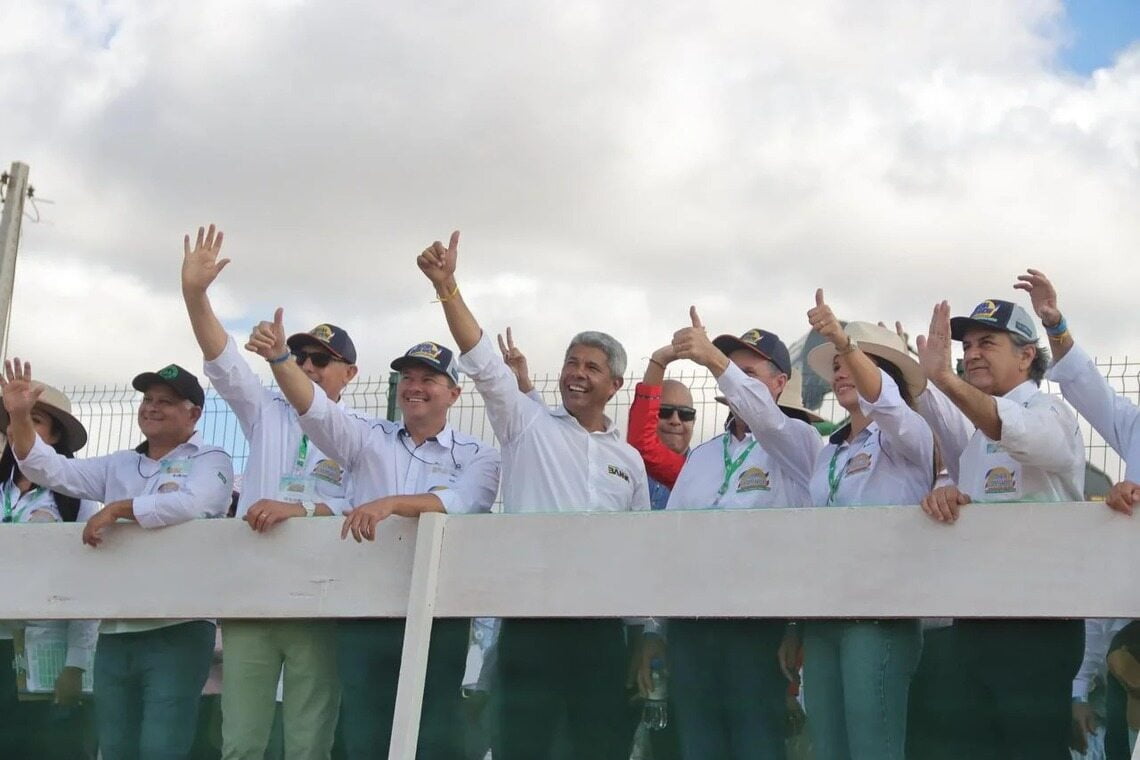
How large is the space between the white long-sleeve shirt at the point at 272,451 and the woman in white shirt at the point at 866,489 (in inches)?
68.8

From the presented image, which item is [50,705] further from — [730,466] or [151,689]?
[730,466]

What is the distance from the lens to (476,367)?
516 centimetres

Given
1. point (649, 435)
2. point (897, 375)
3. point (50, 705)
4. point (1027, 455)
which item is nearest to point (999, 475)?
point (1027, 455)

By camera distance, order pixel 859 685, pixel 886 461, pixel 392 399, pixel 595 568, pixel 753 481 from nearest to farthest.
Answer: pixel 859 685, pixel 595 568, pixel 886 461, pixel 753 481, pixel 392 399

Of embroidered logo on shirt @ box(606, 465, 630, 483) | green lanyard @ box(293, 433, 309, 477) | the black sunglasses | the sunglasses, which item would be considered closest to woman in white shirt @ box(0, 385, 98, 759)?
green lanyard @ box(293, 433, 309, 477)

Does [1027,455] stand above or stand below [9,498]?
above

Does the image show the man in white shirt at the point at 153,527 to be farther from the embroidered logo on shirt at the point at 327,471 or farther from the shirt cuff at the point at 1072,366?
the shirt cuff at the point at 1072,366

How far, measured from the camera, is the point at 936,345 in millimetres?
4363

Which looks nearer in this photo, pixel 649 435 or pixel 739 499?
pixel 739 499

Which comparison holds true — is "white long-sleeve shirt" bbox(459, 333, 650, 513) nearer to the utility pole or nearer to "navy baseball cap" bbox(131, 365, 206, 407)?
"navy baseball cap" bbox(131, 365, 206, 407)

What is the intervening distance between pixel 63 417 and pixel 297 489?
5.04ft

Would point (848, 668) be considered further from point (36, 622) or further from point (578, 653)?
point (36, 622)

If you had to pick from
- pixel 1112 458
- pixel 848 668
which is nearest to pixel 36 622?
pixel 848 668

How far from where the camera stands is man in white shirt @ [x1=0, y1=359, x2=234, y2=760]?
195 inches
